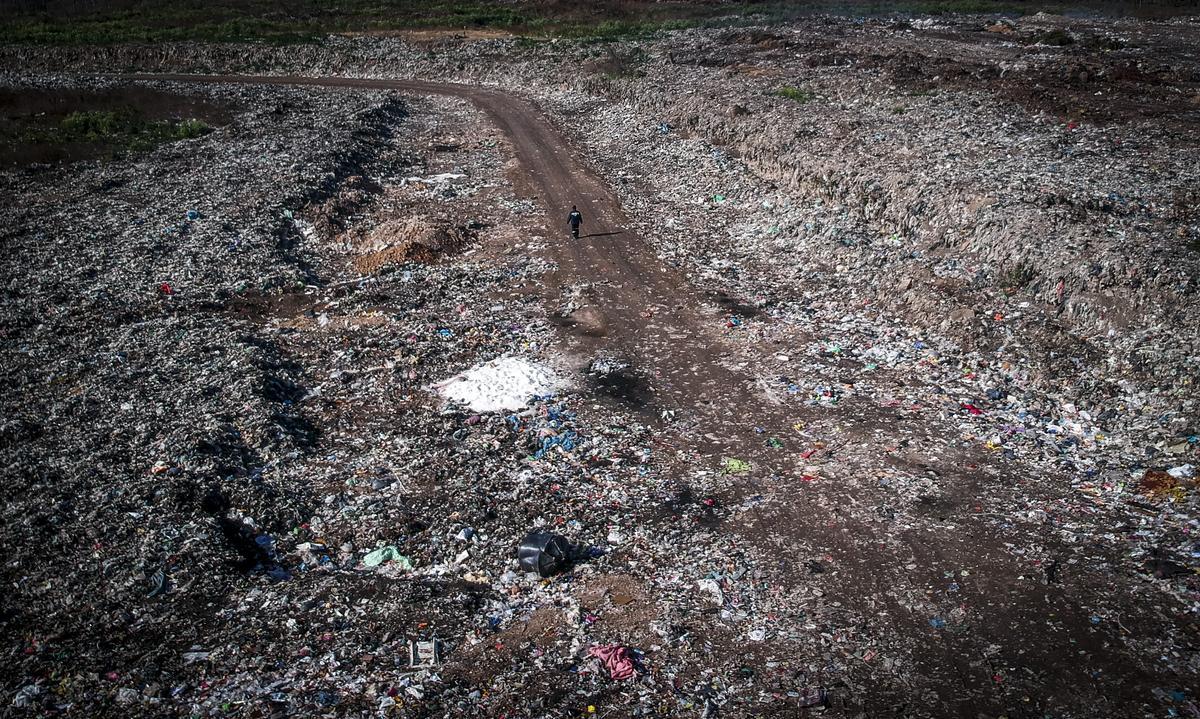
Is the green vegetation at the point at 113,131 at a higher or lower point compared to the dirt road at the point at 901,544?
higher

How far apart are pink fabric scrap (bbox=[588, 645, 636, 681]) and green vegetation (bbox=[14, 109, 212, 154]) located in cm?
2399

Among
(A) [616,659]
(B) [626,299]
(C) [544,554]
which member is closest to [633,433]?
(C) [544,554]

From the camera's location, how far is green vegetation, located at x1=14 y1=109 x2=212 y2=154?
23.2 m

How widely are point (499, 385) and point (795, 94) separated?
700 inches

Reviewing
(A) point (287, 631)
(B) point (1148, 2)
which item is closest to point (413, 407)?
(A) point (287, 631)

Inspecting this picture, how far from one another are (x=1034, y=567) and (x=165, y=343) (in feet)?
40.4

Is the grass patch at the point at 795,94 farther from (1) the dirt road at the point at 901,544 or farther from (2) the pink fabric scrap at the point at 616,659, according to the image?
(2) the pink fabric scrap at the point at 616,659

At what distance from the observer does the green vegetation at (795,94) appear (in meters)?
22.8

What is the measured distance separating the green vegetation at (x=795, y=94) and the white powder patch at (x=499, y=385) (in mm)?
16462

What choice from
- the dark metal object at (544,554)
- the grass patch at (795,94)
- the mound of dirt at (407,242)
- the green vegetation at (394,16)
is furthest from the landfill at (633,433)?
the green vegetation at (394,16)

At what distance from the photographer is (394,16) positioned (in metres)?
50.2

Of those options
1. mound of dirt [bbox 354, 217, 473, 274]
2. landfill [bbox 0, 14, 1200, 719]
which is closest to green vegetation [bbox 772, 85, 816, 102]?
landfill [bbox 0, 14, 1200, 719]

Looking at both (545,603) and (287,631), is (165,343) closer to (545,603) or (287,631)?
(287,631)

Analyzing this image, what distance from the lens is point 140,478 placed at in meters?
8.09
